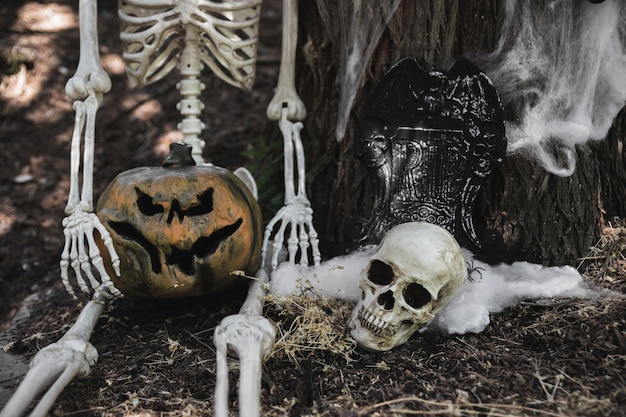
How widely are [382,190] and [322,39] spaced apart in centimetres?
86

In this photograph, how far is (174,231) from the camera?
2574 millimetres

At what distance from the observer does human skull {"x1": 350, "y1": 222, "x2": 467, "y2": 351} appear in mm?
2342

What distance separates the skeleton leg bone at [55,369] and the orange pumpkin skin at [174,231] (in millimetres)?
292

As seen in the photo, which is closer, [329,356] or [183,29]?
[329,356]

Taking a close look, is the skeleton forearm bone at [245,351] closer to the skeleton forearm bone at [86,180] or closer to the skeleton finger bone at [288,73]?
the skeleton forearm bone at [86,180]

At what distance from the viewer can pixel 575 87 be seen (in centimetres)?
277

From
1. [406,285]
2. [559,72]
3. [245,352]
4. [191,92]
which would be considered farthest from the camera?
[191,92]

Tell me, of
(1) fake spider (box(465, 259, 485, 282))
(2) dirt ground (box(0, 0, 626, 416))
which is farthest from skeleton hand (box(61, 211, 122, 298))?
(1) fake spider (box(465, 259, 485, 282))

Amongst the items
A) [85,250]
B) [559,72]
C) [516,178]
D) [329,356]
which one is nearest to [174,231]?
[85,250]

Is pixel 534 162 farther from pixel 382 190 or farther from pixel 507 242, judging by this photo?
pixel 382 190

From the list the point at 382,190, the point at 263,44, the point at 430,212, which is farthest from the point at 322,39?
the point at 263,44

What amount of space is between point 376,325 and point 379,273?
26 cm

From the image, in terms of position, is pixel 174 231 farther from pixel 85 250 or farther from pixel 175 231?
pixel 85 250

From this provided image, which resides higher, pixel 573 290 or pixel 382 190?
pixel 382 190
